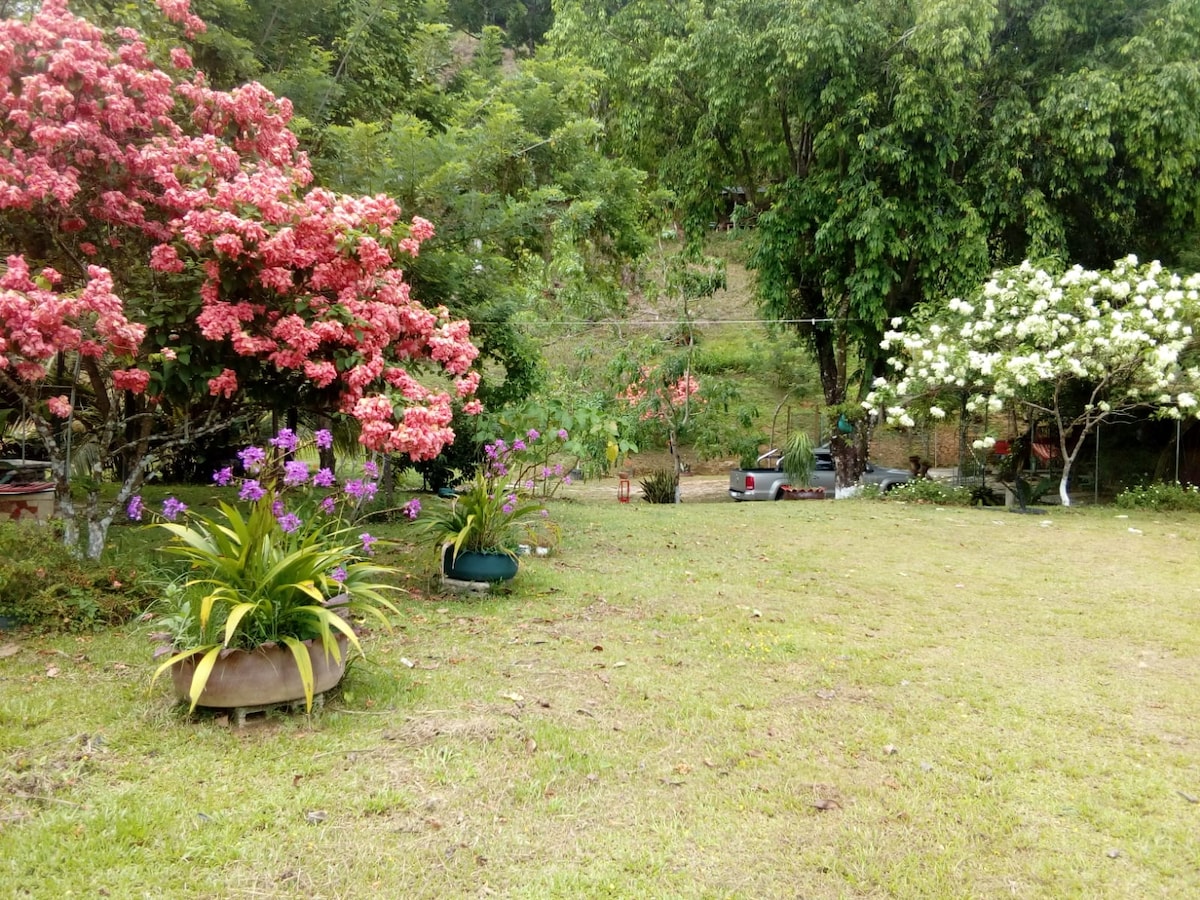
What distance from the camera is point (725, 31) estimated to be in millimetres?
13500

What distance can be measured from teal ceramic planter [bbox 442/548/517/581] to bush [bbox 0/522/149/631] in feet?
6.41

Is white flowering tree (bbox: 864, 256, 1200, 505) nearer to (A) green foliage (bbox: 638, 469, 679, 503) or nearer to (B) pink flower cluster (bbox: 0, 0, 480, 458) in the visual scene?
(A) green foliage (bbox: 638, 469, 679, 503)

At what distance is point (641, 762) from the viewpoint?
328 centimetres

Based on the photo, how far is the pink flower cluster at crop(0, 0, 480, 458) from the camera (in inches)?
178

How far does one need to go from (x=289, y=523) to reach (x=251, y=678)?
85 cm

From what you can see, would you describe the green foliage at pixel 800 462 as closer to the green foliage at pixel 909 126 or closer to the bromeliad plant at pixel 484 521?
the green foliage at pixel 909 126

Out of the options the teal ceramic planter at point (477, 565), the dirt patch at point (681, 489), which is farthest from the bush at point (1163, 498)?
the teal ceramic planter at point (477, 565)

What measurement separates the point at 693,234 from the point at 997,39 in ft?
19.8

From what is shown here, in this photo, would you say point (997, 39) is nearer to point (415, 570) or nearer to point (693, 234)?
point (693, 234)

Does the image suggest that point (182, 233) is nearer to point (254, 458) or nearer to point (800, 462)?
point (254, 458)

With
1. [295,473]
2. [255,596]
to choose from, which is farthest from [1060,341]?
[255,596]

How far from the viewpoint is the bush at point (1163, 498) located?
1240 cm

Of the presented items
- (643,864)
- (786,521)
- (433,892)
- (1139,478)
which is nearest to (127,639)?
(433,892)

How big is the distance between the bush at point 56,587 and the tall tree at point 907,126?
Answer: 465 inches
